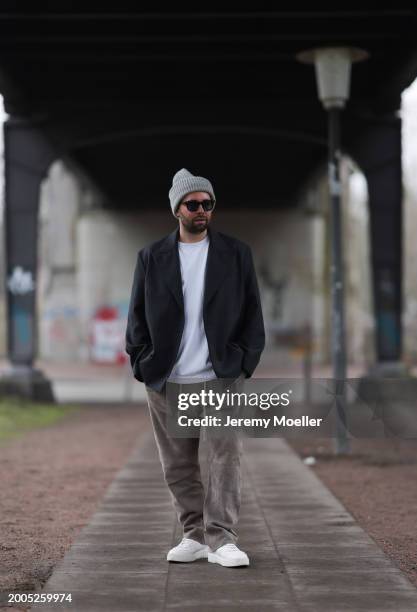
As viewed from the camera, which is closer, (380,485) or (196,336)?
(196,336)

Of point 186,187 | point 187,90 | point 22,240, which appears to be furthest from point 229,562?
point 22,240

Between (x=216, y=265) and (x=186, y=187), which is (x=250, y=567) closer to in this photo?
(x=216, y=265)

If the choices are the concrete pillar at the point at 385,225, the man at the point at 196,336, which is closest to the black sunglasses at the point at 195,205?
the man at the point at 196,336

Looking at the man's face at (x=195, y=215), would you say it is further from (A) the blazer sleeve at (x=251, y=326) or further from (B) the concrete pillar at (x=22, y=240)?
(B) the concrete pillar at (x=22, y=240)

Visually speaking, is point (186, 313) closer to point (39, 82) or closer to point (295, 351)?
point (39, 82)

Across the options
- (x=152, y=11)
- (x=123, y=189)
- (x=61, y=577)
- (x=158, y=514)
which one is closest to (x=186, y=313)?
(x=61, y=577)

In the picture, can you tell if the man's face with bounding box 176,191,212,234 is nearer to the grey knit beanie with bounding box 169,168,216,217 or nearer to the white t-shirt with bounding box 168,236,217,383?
the grey knit beanie with bounding box 169,168,216,217

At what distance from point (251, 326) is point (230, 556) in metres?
1.05

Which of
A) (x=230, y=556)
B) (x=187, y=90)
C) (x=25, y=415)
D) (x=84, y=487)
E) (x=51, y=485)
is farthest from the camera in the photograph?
(x=187, y=90)

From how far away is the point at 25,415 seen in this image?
1656cm

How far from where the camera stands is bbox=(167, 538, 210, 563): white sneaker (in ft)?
17.9

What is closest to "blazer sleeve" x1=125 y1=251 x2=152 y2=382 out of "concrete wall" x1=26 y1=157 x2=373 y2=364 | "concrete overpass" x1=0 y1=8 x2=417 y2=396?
"concrete overpass" x1=0 y1=8 x2=417 y2=396

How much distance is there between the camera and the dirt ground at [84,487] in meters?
5.99

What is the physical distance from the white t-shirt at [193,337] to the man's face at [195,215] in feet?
0.53
